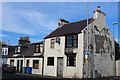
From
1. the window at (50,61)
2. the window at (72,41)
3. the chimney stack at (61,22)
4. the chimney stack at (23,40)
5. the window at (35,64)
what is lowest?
the window at (35,64)

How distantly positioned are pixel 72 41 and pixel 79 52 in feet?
6.09

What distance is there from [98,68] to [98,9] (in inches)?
328

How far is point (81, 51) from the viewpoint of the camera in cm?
1923

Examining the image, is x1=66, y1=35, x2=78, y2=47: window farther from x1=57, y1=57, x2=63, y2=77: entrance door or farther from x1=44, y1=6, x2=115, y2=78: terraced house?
x1=57, y1=57, x2=63, y2=77: entrance door

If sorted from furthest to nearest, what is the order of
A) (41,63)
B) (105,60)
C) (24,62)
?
1. (24,62)
2. (41,63)
3. (105,60)

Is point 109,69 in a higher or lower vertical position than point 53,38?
lower

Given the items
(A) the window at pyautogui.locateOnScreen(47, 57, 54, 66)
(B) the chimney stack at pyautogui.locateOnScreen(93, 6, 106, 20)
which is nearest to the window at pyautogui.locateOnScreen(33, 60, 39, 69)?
(A) the window at pyautogui.locateOnScreen(47, 57, 54, 66)

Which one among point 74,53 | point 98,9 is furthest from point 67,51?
point 98,9

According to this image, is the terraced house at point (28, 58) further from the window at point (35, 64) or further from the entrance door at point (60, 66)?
the entrance door at point (60, 66)

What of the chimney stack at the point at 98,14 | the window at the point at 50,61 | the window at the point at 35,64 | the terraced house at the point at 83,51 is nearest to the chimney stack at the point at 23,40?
the window at the point at 35,64

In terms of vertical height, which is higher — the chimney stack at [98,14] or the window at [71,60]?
the chimney stack at [98,14]

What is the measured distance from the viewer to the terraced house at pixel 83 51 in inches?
764

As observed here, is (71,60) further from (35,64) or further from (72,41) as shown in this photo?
(35,64)

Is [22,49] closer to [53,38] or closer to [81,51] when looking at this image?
[53,38]
